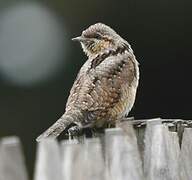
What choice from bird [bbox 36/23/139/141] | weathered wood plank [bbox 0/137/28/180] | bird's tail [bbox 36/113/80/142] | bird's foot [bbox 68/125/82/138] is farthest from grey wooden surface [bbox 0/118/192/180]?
bird [bbox 36/23/139/141]

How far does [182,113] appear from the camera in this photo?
9047 millimetres

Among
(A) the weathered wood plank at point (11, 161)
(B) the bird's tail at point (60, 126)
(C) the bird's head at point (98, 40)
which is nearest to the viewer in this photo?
(A) the weathered wood plank at point (11, 161)

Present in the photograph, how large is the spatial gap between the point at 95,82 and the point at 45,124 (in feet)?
11.0

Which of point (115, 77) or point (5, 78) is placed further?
point (5, 78)

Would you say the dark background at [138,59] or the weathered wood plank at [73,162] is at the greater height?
the dark background at [138,59]

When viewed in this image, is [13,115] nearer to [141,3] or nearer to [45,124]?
[45,124]

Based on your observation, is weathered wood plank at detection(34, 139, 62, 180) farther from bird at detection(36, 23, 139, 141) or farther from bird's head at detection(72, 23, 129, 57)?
bird's head at detection(72, 23, 129, 57)

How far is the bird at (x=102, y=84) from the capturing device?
5.62 metres

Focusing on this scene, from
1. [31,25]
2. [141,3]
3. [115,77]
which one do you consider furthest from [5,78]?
[115,77]

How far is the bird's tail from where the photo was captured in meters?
5.02

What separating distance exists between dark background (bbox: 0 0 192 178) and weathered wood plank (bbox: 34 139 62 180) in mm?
5514

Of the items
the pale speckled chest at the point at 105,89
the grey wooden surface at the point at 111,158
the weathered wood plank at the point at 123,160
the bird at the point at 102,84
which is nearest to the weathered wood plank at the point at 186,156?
the grey wooden surface at the point at 111,158

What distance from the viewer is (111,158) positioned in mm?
3508

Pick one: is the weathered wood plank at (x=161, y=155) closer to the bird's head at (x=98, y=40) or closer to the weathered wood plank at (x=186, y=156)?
the weathered wood plank at (x=186, y=156)
